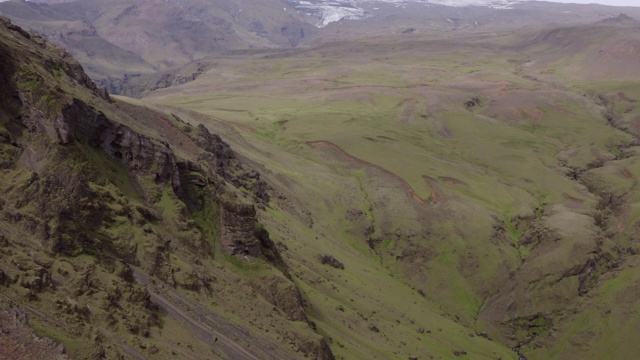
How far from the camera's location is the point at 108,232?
52656 millimetres

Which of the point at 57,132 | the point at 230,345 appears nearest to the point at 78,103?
the point at 57,132

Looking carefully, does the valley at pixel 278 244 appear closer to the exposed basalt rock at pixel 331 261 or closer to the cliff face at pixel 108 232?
the cliff face at pixel 108 232

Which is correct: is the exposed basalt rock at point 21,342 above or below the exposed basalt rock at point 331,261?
above

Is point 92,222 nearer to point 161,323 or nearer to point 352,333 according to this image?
point 161,323

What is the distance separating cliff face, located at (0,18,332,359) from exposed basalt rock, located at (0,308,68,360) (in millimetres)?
1290

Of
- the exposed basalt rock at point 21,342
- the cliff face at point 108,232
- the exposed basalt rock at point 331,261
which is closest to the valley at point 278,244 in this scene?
the cliff face at point 108,232

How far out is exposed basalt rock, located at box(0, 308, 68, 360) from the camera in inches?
1417

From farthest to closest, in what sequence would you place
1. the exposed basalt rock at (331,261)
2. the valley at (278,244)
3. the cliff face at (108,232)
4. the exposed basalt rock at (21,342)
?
the exposed basalt rock at (331,261) < the valley at (278,244) < the cliff face at (108,232) < the exposed basalt rock at (21,342)

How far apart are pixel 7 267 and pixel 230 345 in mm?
20524

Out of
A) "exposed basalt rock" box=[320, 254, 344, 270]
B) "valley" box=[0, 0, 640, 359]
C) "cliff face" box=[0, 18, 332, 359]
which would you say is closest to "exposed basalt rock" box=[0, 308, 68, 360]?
"valley" box=[0, 0, 640, 359]

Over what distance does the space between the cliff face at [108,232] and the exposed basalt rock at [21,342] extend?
4.23ft

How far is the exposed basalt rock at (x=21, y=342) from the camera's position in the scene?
36.0m

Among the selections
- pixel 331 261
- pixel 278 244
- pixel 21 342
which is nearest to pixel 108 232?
pixel 21 342

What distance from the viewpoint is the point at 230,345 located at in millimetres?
53062
